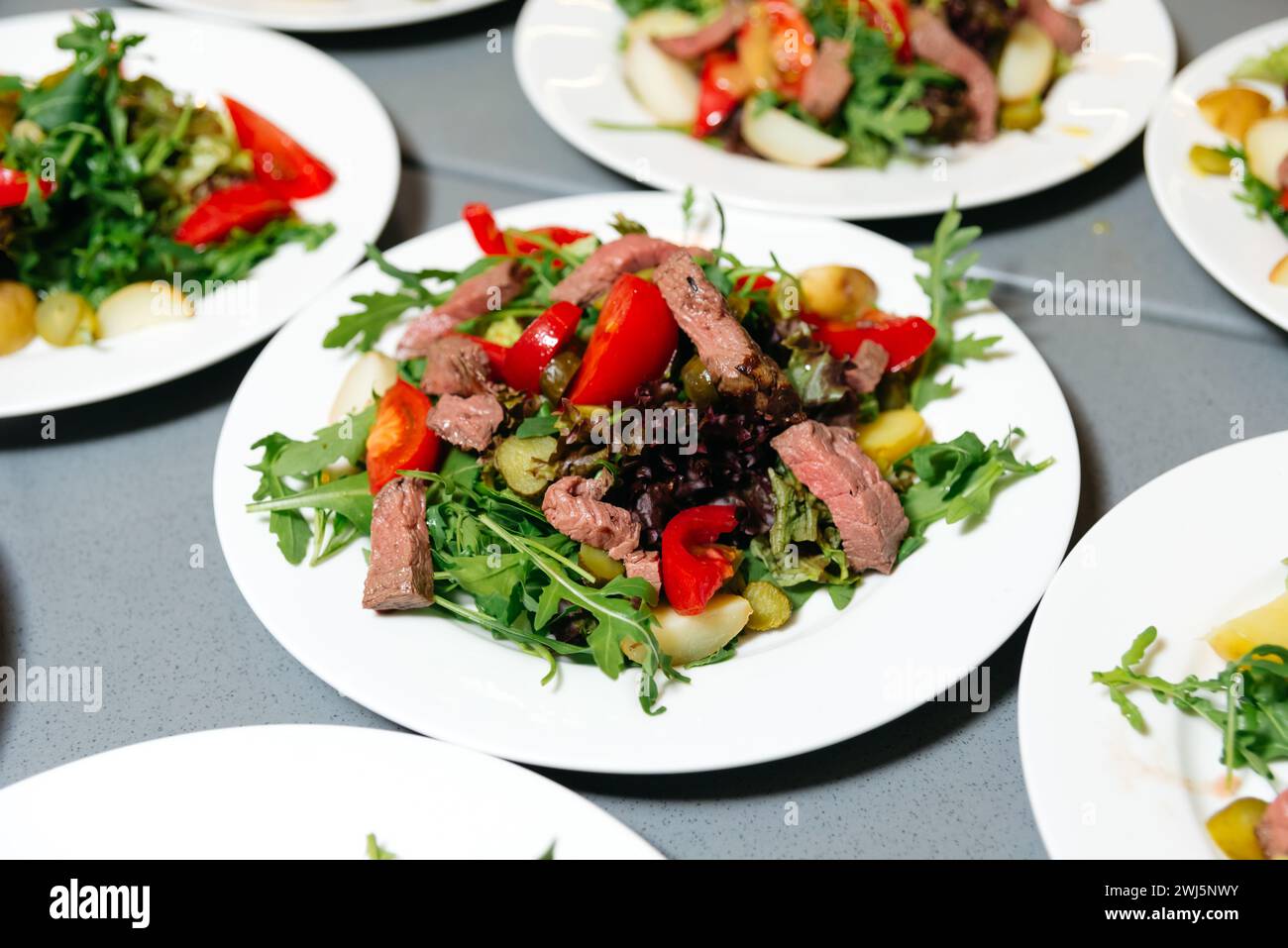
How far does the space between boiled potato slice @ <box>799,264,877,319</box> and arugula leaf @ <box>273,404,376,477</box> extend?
81 cm

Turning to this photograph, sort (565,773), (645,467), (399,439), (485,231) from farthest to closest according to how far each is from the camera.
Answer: (485,231)
(399,439)
(645,467)
(565,773)

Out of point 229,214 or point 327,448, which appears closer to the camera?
point 327,448

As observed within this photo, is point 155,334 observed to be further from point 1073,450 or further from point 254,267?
point 1073,450

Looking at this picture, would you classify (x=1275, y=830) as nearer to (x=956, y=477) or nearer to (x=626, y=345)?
(x=956, y=477)

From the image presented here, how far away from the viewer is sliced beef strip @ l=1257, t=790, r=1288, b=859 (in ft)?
4.09

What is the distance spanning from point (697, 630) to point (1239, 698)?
716mm

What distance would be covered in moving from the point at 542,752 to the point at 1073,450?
946 millimetres

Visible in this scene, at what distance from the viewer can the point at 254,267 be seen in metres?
2.25

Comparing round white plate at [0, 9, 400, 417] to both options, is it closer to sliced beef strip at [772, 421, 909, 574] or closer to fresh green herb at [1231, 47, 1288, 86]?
sliced beef strip at [772, 421, 909, 574]

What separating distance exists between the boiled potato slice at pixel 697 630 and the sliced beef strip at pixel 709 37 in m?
1.66

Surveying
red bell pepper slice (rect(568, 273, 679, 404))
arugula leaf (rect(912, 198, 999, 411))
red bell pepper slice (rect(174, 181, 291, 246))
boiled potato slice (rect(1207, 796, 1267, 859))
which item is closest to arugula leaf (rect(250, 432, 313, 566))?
red bell pepper slice (rect(568, 273, 679, 404))

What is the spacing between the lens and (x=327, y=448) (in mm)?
1779

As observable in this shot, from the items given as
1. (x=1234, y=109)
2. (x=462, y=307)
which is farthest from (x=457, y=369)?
(x=1234, y=109)

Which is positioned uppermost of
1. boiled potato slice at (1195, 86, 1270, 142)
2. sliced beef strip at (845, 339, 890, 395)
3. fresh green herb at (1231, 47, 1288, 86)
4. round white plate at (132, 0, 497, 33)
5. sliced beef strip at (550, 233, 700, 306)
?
fresh green herb at (1231, 47, 1288, 86)
